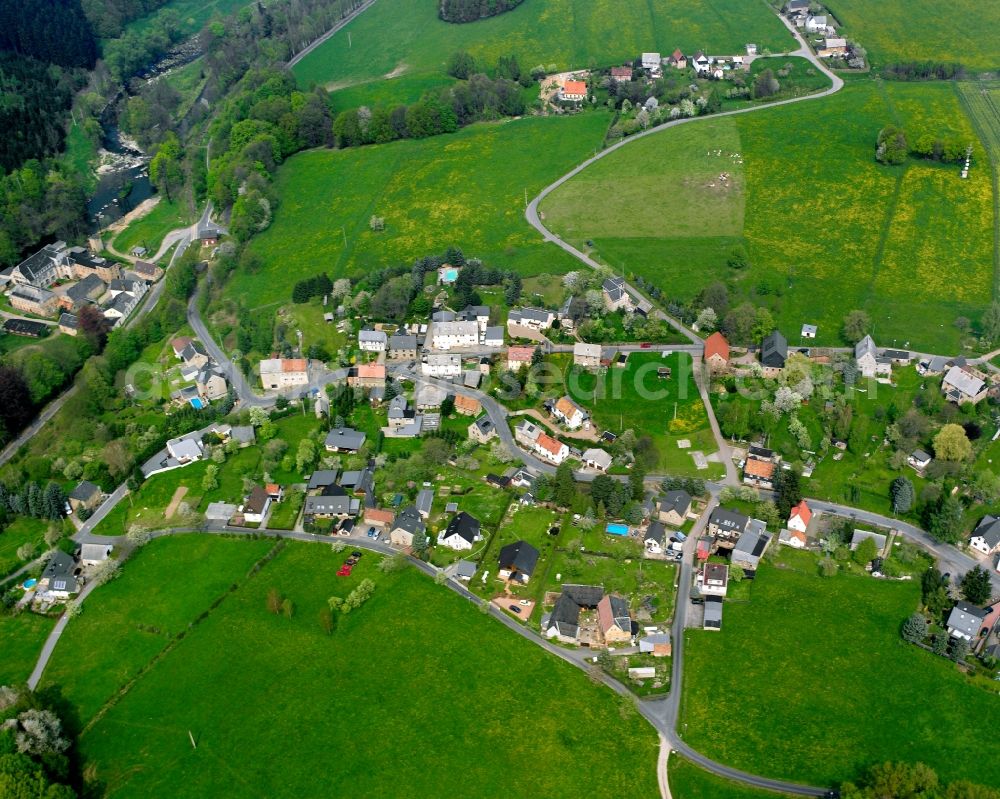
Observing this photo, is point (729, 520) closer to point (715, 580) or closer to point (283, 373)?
point (715, 580)

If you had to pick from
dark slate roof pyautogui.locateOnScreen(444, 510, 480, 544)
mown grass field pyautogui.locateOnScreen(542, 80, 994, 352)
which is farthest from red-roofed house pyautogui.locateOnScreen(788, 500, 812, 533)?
mown grass field pyautogui.locateOnScreen(542, 80, 994, 352)

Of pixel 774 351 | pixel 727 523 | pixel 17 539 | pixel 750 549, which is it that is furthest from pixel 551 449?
pixel 17 539

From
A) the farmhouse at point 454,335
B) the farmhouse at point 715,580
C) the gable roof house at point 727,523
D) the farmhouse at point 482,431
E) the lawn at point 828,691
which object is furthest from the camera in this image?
the farmhouse at point 454,335

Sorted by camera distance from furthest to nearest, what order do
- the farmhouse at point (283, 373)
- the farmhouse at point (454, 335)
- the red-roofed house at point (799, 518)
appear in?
the farmhouse at point (454, 335), the farmhouse at point (283, 373), the red-roofed house at point (799, 518)

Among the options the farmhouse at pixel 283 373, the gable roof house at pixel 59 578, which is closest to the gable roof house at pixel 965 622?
the farmhouse at pixel 283 373

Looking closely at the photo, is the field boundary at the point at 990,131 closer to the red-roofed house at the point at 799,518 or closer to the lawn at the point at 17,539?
the red-roofed house at the point at 799,518

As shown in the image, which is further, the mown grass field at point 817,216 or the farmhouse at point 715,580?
the mown grass field at point 817,216

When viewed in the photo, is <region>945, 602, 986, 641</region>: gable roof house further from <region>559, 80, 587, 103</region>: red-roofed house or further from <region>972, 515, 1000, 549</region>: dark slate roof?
<region>559, 80, 587, 103</region>: red-roofed house
